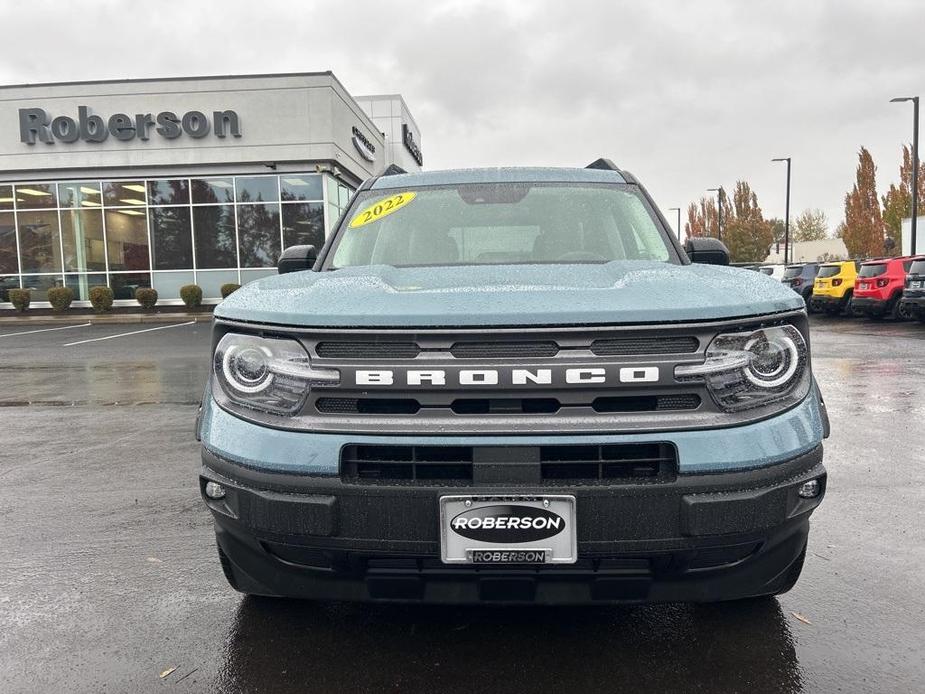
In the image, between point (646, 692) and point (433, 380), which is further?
point (646, 692)

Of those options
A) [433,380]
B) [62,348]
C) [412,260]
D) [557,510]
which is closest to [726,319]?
[557,510]

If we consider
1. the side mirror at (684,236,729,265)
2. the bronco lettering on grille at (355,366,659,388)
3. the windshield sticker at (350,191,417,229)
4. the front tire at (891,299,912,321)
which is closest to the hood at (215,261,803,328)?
the bronco lettering on grille at (355,366,659,388)

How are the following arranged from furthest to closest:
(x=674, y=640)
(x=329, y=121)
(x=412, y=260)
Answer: (x=329, y=121) → (x=412, y=260) → (x=674, y=640)

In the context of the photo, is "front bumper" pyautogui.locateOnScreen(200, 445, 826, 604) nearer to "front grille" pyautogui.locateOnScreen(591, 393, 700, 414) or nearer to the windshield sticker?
"front grille" pyautogui.locateOnScreen(591, 393, 700, 414)

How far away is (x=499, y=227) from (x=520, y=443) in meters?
1.68

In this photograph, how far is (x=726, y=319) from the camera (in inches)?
80.0

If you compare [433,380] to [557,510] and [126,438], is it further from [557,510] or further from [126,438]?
[126,438]

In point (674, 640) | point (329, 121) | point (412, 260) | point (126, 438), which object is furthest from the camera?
point (329, 121)

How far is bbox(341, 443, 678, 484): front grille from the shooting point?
195 centimetres

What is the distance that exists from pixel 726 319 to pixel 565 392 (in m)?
0.51

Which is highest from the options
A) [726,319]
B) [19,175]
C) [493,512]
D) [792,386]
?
[19,175]

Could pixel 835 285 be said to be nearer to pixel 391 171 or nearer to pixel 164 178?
pixel 391 171

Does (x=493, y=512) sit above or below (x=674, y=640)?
above

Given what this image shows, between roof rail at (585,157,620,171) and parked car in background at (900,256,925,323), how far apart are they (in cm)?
1453
